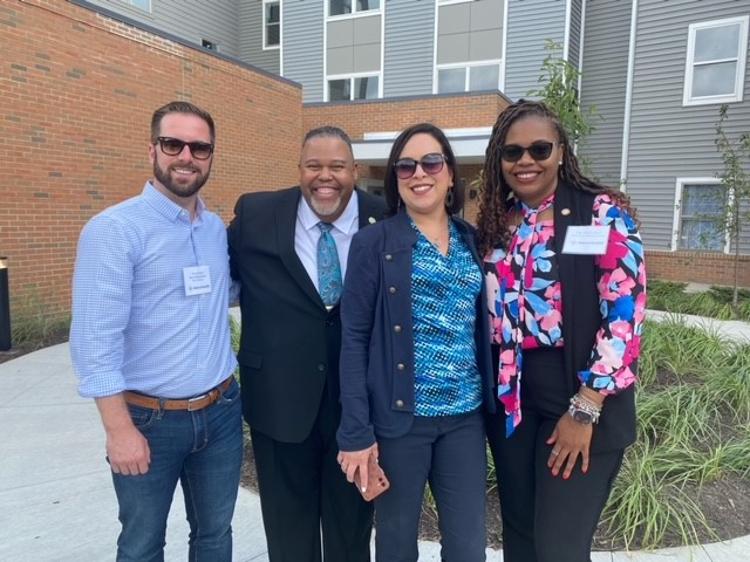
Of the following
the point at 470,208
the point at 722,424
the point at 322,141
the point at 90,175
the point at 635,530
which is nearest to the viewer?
the point at 322,141

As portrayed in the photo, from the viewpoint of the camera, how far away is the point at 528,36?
13.9 meters

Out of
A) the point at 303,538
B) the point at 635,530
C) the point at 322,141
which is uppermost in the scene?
the point at 322,141

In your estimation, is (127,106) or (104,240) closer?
(104,240)

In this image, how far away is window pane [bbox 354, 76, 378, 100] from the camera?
1611 centimetres

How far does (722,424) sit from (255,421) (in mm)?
3737

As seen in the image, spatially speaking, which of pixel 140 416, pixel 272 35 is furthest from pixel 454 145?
pixel 272 35

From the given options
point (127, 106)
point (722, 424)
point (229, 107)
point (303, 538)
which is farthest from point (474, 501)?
point (229, 107)

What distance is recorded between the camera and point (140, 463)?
6.09 feet

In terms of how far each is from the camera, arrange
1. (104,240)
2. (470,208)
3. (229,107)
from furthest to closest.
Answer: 1. (470,208)
2. (229,107)
3. (104,240)

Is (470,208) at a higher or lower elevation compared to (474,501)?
higher

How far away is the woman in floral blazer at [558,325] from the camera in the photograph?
5.98 feet

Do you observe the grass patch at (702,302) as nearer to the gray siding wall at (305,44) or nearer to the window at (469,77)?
the window at (469,77)

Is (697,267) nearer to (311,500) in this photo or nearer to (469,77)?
(469,77)

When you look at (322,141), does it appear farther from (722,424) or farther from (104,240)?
(722,424)
